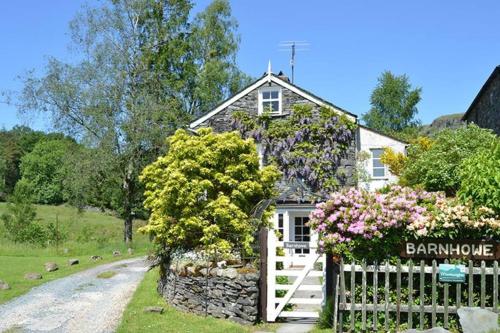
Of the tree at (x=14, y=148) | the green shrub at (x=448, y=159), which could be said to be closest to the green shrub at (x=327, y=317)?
the green shrub at (x=448, y=159)

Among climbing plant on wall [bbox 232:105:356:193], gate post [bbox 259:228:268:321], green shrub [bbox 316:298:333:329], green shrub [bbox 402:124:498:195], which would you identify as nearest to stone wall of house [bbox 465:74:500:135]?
green shrub [bbox 402:124:498:195]

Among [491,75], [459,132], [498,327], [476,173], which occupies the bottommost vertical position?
[498,327]

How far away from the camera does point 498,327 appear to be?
928 centimetres

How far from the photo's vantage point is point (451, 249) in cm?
996

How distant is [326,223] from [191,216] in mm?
4848

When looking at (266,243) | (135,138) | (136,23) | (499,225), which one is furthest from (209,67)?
(499,225)

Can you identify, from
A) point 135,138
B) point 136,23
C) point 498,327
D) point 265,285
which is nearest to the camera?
point 498,327

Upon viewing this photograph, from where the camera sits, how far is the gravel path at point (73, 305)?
39.9 ft

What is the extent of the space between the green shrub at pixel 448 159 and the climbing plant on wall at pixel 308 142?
4.76 meters

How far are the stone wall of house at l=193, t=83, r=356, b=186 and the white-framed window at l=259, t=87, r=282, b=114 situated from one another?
0.65 feet

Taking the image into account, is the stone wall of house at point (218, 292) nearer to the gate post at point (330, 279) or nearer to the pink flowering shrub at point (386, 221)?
the gate post at point (330, 279)

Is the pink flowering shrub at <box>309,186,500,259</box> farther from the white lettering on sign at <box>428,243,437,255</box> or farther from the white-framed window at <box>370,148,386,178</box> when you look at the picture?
the white-framed window at <box>370,148,386,178</box>

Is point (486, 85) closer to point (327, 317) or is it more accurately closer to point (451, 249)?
point (451, 249)

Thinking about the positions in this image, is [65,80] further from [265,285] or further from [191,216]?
[265,285]
